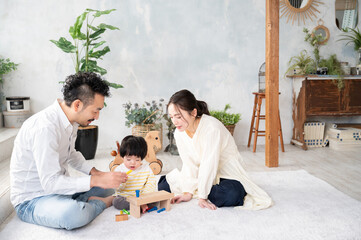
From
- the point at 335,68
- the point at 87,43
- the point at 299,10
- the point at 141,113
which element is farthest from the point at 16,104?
the point at 335,68

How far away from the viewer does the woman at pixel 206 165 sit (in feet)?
7.47

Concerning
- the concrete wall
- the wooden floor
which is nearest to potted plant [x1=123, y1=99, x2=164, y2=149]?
the concrete wall

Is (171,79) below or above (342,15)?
below

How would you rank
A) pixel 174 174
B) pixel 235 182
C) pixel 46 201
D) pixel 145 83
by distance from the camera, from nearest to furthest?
pixel 46 201
pixel 235 182
pixel 174 174
pixel 145 83

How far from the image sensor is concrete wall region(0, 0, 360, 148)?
417 cm

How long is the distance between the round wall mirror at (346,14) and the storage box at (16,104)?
13.7 ft

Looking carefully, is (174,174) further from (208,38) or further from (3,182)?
(208,38)

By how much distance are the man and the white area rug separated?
95mm

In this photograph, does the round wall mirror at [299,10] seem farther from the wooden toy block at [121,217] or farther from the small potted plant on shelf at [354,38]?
the wooden toy block at [121,217]

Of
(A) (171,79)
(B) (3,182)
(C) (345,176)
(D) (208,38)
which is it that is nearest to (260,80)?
(D) (208,38)

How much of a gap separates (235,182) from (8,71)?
3106 millimetres

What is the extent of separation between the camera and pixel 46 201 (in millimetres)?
1964

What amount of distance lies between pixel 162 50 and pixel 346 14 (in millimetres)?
2530

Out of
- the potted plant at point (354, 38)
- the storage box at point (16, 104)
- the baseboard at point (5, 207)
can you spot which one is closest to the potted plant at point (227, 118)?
the potted plant at point (354, 38)
